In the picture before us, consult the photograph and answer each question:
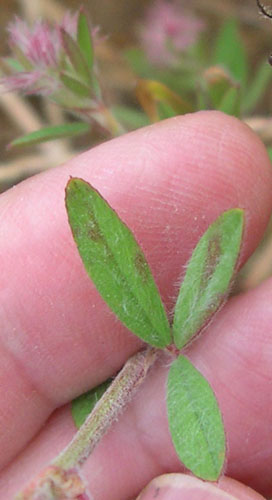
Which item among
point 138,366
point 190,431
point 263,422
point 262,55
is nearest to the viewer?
point 190,431

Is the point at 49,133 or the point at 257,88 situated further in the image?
the point at 257,88

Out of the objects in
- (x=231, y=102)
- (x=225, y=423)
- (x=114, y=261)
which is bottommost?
(x=225, y=423)

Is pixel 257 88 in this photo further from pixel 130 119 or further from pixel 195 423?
pixel 195 423

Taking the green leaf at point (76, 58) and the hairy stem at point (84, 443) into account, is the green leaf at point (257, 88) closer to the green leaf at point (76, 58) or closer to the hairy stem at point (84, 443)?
the green leaf at point (76, 58)

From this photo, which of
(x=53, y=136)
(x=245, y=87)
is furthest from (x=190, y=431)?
(x=245, y=87)

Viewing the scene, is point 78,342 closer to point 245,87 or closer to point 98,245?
point 98,245

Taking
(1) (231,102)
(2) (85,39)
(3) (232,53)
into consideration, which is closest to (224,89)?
(1) (231,102)

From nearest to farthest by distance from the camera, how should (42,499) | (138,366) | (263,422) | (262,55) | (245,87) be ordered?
(42,499) → (138,366) → (263,422) → (245,87) → (262,55)
